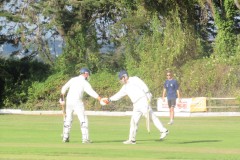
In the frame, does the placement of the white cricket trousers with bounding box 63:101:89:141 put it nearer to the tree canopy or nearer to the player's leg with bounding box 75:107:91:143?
the player's leg with bounding box 75:107:91:143

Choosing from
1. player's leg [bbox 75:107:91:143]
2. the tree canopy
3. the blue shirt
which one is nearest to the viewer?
player's leg [bbox 75:107:91:143]

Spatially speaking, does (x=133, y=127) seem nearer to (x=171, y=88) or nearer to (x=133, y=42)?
(x=171, y=88)

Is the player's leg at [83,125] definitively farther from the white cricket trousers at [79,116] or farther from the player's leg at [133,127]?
the player's leg at [133,127]

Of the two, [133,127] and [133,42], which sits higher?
[133,42]

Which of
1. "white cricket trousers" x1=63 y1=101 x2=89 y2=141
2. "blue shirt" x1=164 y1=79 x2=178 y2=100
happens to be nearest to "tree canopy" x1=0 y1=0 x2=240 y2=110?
"blue shirt" x1=164 y1=79 x2=178 y2=100

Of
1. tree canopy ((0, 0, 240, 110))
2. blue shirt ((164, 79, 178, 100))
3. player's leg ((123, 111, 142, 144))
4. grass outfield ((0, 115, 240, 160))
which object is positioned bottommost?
grass outfield ((0, 115, 240, 160))

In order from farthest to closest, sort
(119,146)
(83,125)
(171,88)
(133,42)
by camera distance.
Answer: (133,42)
(171,88)
(83,125)
(119,146)

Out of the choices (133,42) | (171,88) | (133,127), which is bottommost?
(133,127)

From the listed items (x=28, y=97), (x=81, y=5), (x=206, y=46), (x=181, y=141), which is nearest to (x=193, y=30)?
(x=206, y=46)

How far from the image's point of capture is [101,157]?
16.6 metres

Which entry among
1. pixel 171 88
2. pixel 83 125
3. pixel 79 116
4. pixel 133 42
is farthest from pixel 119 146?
pixel 133 42

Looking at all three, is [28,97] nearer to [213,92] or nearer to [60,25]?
[60,25]

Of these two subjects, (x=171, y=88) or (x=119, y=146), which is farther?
(x=171, y=88)

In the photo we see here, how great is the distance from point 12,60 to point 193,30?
40.4 ft
